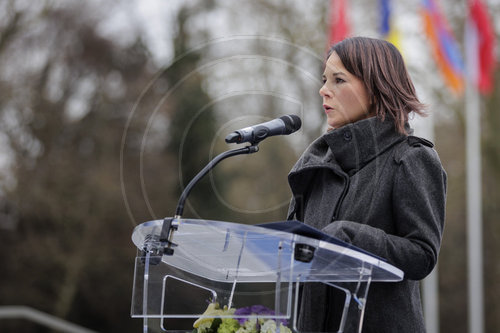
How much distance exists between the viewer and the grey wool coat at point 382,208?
170 centimetres

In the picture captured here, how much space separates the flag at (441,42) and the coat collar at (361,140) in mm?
10181

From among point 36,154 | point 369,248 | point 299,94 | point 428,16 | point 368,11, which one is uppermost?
point 368,11

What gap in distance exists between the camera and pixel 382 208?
72.3 inches

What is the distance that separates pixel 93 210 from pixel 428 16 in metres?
7.36

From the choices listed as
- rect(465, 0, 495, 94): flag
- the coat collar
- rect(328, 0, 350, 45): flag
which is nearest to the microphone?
the coat collar

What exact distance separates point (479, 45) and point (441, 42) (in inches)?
40.9

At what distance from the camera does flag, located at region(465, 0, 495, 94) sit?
11.9 m

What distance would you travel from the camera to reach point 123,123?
1364 centimetres

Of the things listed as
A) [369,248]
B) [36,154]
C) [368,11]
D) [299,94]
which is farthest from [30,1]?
[369,248]

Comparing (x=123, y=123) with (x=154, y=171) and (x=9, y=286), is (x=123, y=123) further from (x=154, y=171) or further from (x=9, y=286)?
(x=9, y=286)

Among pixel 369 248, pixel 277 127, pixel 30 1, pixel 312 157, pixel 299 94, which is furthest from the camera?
pixel 30 1

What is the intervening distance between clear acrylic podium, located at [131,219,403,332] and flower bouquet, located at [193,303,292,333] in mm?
20

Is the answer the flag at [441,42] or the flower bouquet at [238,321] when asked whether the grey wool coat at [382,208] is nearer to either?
the flower bouquet at [238,321]

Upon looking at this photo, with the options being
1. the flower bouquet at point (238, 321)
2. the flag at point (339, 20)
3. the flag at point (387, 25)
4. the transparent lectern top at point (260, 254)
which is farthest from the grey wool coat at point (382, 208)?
the flag at point (387, 25)
